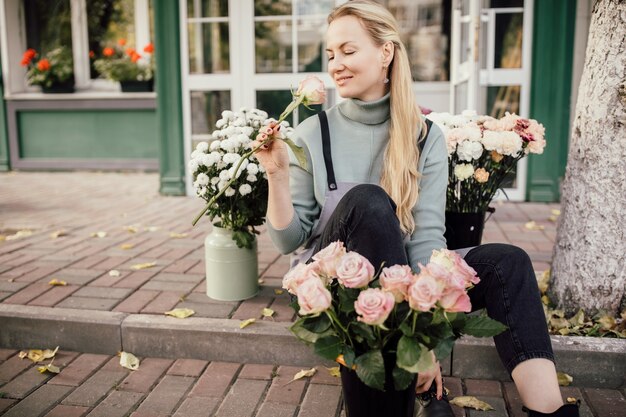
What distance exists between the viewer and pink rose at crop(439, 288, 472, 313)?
1.42m

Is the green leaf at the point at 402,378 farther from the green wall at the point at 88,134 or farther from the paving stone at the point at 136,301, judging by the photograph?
the green wall at the point at 88,134

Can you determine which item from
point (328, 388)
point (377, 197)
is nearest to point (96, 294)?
point (328, 388)

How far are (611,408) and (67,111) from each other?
7145 mm

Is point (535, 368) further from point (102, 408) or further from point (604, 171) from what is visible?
point (102, 408)

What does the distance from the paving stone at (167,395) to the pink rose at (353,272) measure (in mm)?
973

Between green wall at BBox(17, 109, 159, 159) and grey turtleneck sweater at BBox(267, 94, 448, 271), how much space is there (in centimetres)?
554

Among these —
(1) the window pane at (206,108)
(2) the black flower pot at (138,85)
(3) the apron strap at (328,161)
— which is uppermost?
(2) the black flower pot at (138,85)

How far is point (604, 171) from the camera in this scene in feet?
7.52

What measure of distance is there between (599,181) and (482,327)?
3.72 feet

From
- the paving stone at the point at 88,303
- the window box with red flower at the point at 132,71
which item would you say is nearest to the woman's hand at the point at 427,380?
the paving stone at the point at 88,303

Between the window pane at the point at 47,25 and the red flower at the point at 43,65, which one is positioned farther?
the window pane at the point at 47,25

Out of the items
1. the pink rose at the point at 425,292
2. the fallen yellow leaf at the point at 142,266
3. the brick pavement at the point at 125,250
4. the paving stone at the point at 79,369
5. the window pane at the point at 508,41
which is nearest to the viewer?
the pink rose at the point at 425,292

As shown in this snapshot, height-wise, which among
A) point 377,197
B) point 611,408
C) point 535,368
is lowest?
point 611,408

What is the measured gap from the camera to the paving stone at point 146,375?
2.17 metres
